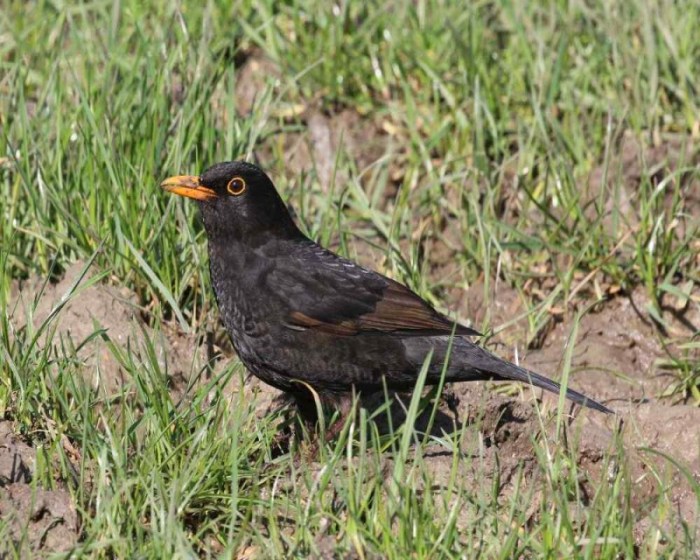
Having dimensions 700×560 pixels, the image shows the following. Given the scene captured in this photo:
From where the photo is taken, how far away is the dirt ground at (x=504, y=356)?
4.74 m

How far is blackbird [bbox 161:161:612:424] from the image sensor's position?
534cm

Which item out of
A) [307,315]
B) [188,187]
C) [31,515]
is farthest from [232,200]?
[31,515]

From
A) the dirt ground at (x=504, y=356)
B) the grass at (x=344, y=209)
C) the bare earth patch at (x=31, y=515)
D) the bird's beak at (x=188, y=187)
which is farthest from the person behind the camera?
the bird's beak at (x=188, y=187)

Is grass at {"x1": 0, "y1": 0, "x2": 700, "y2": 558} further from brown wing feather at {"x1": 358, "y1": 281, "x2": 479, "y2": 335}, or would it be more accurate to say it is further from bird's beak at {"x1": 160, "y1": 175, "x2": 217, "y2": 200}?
brown wing feather at {"x1": 358, "y1": 281, "x2": 479, "y2": 335}

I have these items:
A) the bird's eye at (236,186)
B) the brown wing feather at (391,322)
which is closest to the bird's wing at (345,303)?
the brown wing feather at (391,322)

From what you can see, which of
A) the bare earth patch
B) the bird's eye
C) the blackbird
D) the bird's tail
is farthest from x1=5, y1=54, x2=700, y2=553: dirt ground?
the bird's eye

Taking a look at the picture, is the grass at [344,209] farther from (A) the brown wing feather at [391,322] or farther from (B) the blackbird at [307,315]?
(A) the brown wing feather at [391,322]

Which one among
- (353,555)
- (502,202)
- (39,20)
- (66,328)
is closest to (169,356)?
(66,328)

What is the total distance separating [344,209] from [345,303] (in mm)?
1622

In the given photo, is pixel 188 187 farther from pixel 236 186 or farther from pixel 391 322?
pixel 391 322

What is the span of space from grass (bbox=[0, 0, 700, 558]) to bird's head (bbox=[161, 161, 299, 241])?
0.28 metres

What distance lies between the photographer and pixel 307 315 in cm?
542

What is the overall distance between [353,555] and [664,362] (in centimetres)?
252

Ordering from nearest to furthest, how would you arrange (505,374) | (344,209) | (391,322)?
(505,374)
(391,322)
(344,209)
